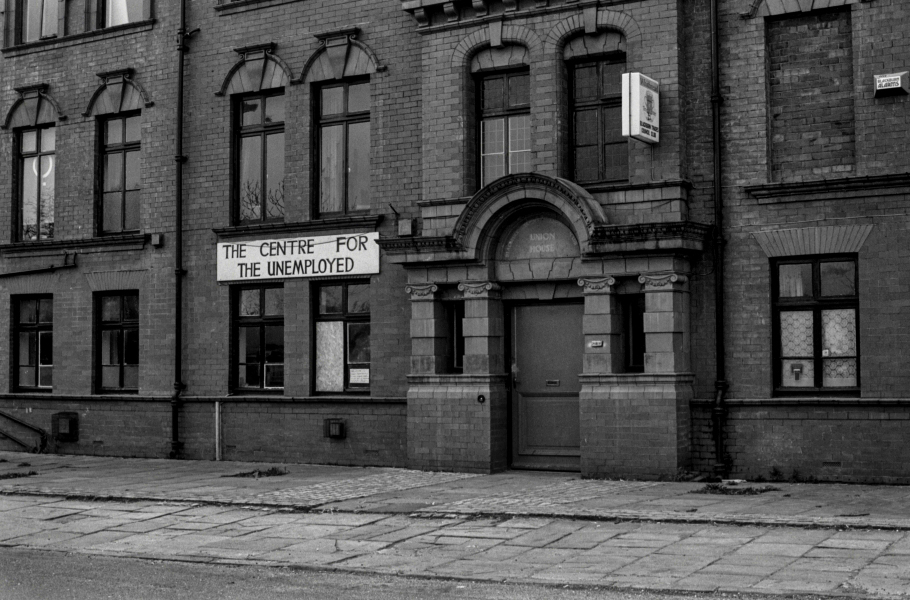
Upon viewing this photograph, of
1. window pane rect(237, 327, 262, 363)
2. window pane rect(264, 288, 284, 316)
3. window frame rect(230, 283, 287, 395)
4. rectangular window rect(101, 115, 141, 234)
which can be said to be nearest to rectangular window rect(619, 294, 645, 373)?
window frame rect(230, 283, 287, 395)

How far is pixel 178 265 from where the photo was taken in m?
21.5

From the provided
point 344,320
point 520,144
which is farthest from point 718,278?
point 344,320

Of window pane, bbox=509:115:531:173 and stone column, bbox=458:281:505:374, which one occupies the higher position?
window pane, bbox=509:115:531:173

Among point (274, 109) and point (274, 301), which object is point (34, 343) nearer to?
point (274, 301)

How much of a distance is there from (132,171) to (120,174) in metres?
0.32

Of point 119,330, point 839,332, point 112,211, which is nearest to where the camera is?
point 839,332

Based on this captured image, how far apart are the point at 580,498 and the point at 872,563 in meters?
5.07

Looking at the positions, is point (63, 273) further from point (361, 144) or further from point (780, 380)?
point (780, 380)

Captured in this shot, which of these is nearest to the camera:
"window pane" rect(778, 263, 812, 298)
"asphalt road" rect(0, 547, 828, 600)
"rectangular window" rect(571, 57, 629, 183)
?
"asphalt road" rect(0, 547, 828, 600)

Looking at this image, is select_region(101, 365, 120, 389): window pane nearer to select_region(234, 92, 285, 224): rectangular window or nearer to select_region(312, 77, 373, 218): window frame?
select_region(234, 92, 285, 224): rectangular window

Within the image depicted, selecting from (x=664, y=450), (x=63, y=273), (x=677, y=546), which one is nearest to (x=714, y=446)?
(x=664, y=450)

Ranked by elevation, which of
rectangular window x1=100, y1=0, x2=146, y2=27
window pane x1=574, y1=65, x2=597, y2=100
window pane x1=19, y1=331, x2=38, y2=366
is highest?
rectangular window x1=100, y1=0, x2=146, y2=27

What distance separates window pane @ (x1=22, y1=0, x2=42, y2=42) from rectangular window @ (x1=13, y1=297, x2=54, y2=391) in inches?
204

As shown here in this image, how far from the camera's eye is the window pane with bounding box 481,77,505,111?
18.5m
